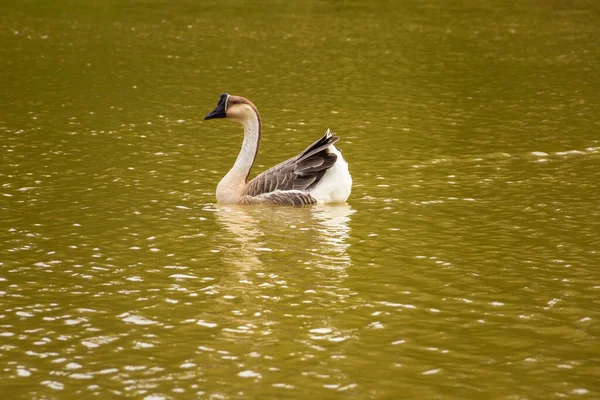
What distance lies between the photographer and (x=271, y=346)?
36.1 ft

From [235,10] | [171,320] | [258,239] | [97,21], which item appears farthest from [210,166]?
[235,10]

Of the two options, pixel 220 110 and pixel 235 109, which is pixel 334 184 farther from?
pixel 220 110

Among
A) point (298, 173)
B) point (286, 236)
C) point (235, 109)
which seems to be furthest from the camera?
point (235, 109)

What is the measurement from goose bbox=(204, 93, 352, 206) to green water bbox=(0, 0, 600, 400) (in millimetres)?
301

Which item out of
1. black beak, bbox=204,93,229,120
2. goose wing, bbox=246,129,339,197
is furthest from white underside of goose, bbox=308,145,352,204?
black beak, bbox=204,93,229,120

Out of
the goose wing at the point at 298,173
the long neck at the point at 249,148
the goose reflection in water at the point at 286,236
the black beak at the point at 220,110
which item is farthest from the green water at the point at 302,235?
the black beak at the point at 220,110

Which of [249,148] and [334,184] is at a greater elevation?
[249,148]

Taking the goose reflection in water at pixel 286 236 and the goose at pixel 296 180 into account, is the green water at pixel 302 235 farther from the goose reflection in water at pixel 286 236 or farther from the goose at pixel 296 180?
the goose at pixel 296 180

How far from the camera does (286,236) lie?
1588 cm

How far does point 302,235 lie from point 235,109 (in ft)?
12.1

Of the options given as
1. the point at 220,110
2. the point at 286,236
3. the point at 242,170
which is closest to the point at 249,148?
the point at 242,170

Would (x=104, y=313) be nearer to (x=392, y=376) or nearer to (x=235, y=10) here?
(x=392, y=376)

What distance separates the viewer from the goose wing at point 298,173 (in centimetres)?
1748

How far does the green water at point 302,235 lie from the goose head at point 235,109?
1.67 metres
